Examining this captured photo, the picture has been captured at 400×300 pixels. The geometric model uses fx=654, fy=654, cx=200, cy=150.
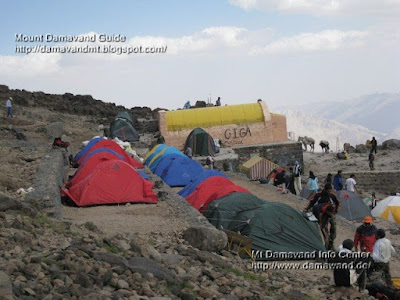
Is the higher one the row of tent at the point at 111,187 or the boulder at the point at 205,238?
the row of tent at the point at 111,187

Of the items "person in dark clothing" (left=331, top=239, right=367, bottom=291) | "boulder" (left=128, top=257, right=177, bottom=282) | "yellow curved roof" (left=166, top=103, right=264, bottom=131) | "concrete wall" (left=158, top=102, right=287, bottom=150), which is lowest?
"person in dark clothing" (left=331, top=239, right=367, bottom=291)

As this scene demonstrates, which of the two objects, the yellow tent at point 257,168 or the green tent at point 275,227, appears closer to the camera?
the green tent at point 275,227

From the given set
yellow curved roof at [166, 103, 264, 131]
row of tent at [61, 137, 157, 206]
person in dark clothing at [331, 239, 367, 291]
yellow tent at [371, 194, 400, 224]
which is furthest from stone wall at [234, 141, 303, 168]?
person in dark clothing at [331, 239, 367, 291]

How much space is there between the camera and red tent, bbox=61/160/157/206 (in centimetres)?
1253

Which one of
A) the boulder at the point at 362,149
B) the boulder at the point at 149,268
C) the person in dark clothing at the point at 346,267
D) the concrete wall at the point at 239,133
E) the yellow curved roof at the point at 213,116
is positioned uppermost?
the yellow curved roof at the point at 213,116

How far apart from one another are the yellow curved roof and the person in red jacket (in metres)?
19.1

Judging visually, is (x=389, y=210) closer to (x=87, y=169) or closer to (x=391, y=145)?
(x=87, y=169)

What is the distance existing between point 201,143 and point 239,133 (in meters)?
2.86

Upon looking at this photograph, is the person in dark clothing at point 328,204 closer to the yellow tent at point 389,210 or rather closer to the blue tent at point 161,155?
the yellow tent at point 389,210

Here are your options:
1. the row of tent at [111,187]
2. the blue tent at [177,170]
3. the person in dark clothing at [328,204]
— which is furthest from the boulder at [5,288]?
the blue tent at [177,170]

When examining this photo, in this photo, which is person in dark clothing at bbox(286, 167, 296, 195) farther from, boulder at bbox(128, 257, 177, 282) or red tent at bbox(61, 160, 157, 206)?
boulder at bbox(128, 257, 177, 282)

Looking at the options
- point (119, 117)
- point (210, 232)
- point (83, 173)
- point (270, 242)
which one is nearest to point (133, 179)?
point (83, 173)

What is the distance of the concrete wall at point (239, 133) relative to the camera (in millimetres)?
28266

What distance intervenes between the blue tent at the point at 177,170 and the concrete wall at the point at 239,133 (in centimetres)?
917
